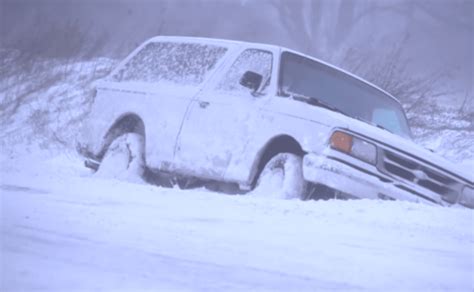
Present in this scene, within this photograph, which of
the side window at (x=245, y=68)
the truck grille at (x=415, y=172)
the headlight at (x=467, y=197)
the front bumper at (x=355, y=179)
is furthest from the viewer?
the side window at (x=245, y=68)

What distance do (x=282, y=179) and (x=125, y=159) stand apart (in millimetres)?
2153

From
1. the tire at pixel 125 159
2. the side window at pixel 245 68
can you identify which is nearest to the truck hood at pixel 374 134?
the side window at pixel 245 68

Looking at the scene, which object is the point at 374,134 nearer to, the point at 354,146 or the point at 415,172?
the point at 354,146

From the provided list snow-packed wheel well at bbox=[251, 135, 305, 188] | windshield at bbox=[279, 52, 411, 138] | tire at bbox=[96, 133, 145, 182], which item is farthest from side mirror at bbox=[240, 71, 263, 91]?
tire at bbox=[96, 133, 145, 182]

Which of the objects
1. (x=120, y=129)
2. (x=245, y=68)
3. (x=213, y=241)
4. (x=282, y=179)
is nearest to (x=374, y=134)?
(x=282, y=179)

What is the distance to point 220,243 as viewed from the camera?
12.7ft

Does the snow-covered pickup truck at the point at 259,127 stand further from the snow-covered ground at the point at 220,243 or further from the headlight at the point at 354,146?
the snow-covered ground at the point at 220,243

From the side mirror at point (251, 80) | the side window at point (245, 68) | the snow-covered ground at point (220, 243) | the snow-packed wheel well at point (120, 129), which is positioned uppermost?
the side window at point (245, 68)

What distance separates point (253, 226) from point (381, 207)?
45.2 inches

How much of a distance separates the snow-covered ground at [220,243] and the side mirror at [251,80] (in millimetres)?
1386

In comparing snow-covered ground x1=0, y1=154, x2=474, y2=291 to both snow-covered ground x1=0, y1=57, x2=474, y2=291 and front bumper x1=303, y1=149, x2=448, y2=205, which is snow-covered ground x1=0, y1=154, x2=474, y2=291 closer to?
snow-covered ground x1=0, y1=57, x2=474, y2=291

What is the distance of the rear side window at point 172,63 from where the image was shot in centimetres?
729

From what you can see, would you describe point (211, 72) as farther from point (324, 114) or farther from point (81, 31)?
point (81, 31)

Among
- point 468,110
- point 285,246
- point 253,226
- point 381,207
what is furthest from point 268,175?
point 468,110
